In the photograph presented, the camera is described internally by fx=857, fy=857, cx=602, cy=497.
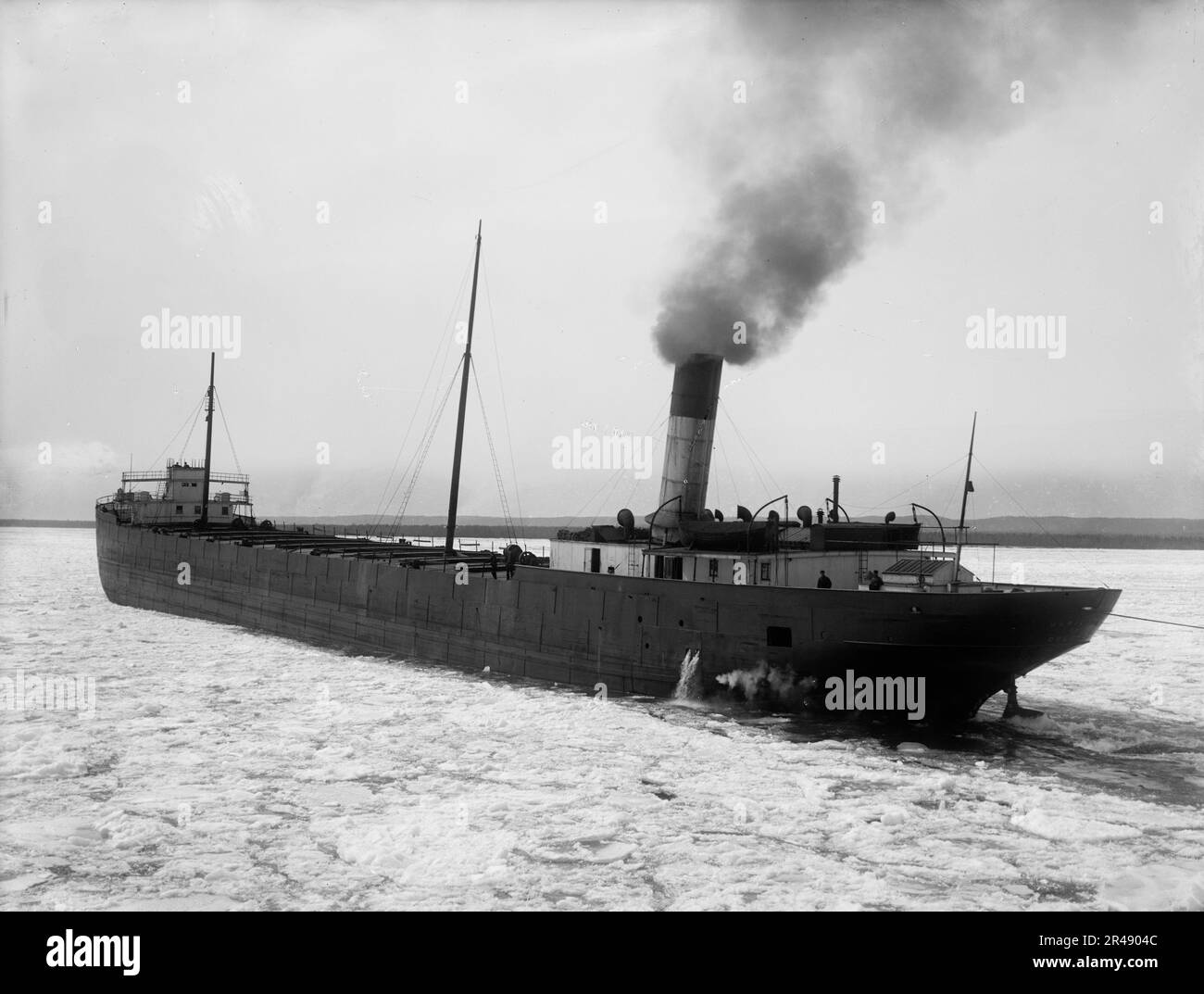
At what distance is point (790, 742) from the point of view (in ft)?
56.8

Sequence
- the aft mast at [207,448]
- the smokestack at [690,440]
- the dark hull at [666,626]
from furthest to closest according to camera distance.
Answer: the aft mast at [207,448], the smokestack at [690,440], the dark hull at [666,626]

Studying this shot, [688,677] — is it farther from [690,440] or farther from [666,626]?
[690,440]

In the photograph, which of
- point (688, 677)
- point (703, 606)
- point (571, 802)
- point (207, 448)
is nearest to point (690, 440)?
point (703, 606)

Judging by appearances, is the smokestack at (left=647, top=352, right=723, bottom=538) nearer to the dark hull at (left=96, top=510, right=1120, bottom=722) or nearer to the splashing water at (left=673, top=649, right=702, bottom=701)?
the dark hull at (left=96, top=510, right=1120, bottom=722)

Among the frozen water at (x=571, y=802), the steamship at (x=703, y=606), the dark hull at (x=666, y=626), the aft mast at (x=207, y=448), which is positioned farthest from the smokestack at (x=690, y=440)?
the aft mast at (x=207, y=448)

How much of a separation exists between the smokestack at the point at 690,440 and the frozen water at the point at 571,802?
5.86 metres

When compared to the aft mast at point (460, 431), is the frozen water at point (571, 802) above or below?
below

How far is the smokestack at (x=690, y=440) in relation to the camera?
2425cm

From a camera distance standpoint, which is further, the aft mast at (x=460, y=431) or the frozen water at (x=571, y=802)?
the aft mast at (x=460, y=431)

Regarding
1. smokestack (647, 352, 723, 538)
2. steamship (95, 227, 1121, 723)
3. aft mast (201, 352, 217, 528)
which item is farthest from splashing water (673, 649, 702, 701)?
aft mast (201, 352, 217, 528)

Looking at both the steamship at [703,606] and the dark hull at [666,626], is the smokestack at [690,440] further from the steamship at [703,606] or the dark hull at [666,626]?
the dark hull at [666,626]

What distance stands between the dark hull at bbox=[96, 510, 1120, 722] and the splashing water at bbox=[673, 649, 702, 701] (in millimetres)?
112
